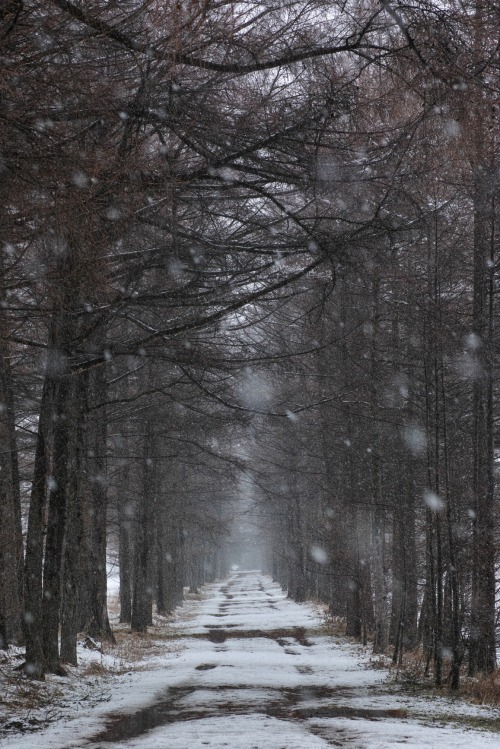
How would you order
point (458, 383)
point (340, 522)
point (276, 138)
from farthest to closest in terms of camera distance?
point (340, 522)
point (458, 383)
point (276, 138)

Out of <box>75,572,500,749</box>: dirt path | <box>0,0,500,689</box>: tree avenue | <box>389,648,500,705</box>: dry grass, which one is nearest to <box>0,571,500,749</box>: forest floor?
<box>75,572,500,749</box>: dirt path

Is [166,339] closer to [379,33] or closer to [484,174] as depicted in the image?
[379,33]

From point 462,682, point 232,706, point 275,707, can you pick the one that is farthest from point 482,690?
point 232,706

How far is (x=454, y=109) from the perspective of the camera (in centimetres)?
676

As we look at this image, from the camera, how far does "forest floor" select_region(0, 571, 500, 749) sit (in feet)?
23.7

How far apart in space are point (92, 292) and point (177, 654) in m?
10.7

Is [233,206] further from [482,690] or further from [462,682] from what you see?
[462,682]

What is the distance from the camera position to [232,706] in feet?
30.9

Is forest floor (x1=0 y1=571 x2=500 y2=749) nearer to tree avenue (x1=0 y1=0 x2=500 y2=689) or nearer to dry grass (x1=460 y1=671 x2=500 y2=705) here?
dry grass (x1=460 y1=671 x2=500 y2=705)

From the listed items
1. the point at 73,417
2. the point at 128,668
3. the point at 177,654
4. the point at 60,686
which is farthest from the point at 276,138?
the point at 177,654

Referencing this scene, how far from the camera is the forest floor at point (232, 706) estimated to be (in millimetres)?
7227

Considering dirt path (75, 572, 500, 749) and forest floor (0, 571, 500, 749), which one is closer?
dirt path (75, 572, 500, 749)

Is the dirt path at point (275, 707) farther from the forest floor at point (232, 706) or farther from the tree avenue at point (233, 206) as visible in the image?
the tree avenue at point (233, 206)

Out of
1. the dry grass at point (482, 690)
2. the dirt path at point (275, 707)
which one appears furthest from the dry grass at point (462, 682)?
the dirt path at point (275, 707)
